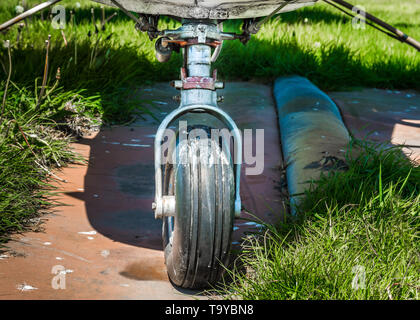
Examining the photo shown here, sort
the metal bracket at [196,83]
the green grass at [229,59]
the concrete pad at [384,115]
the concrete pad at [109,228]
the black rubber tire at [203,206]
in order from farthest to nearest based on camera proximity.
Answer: the green grass at [229,59] < the concrete pad at [384,115] < the concrete pad at [109,228] < the metal bracket at [196,83] < the black rubber tire at [203,206]

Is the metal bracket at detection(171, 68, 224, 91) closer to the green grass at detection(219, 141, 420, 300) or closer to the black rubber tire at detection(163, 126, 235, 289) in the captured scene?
the black rubber tire at detection(163, 126, 235, 289)

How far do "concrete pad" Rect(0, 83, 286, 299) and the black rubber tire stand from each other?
0.86ft

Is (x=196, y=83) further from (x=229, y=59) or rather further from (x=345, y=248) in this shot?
(x=229, y=59)

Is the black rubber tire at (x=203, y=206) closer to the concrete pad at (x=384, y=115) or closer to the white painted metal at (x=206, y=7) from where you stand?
the white painted metal at (x=206, y=7)

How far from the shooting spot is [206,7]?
207 cm

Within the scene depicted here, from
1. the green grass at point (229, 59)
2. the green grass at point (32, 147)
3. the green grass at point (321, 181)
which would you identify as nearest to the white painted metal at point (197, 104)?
the green grass at point (321, 181)

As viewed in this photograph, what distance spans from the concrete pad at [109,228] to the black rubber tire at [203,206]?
0.26m

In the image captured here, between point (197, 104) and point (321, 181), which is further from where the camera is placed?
point (321, 181)

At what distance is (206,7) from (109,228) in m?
1.23

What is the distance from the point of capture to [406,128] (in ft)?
14.1

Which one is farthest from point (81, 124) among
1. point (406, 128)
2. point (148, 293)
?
point (406, 128)

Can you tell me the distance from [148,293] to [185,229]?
39 centimetres

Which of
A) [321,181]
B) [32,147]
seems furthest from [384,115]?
[32,147]

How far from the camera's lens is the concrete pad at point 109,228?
2.19m
